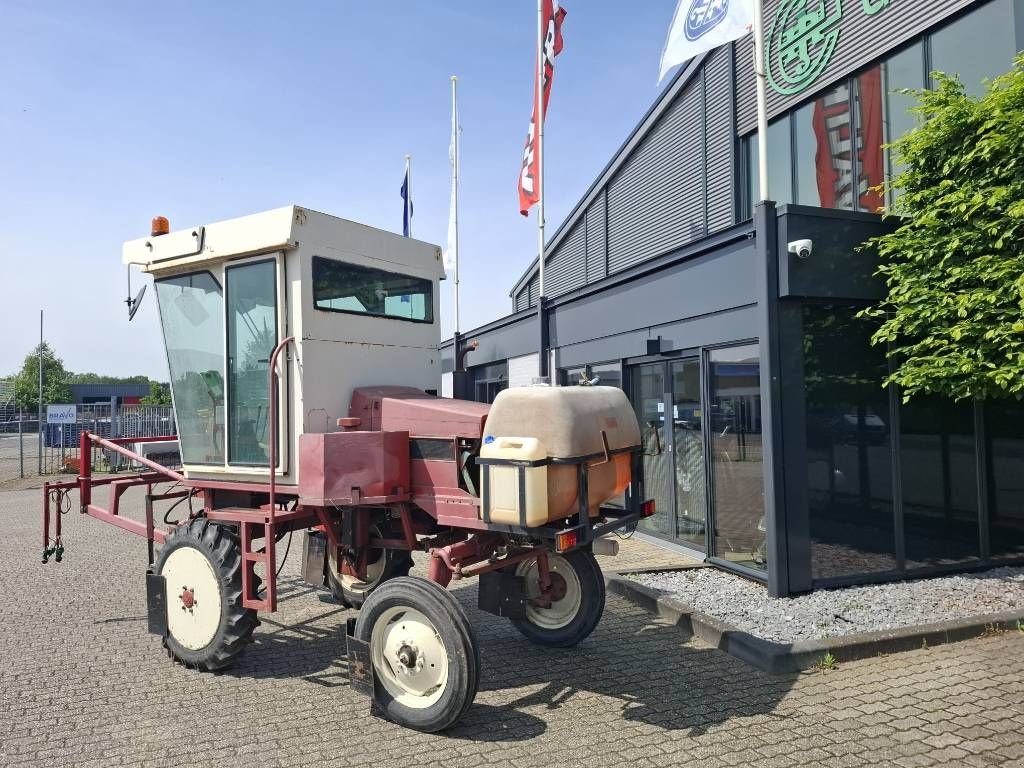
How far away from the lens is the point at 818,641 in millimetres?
4840

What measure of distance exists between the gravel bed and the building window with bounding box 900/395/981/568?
0.27 m

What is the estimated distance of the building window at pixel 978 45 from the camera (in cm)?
761

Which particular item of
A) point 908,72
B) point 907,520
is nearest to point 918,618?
point 907,520

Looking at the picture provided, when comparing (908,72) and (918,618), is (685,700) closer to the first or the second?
(918,618)

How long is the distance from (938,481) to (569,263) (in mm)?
12297

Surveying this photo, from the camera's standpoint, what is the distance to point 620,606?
6.16m

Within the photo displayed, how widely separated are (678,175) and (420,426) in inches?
409

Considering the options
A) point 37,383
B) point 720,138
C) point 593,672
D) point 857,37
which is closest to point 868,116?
point 857,37

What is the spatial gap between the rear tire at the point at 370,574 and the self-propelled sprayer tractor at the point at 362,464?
32 millimetres

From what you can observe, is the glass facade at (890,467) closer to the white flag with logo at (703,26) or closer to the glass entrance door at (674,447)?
the glass entrance door at (674,447)

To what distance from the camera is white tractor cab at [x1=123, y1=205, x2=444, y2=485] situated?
182 inches

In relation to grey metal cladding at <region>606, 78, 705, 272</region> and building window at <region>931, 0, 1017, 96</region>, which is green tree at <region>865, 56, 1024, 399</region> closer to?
building window at <region>931, 0, 1017, 96</region>

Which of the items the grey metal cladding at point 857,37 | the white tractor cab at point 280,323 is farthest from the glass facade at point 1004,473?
the white tractor cab at point 280,323

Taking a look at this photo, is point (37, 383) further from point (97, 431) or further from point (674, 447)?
point (674, 447)
